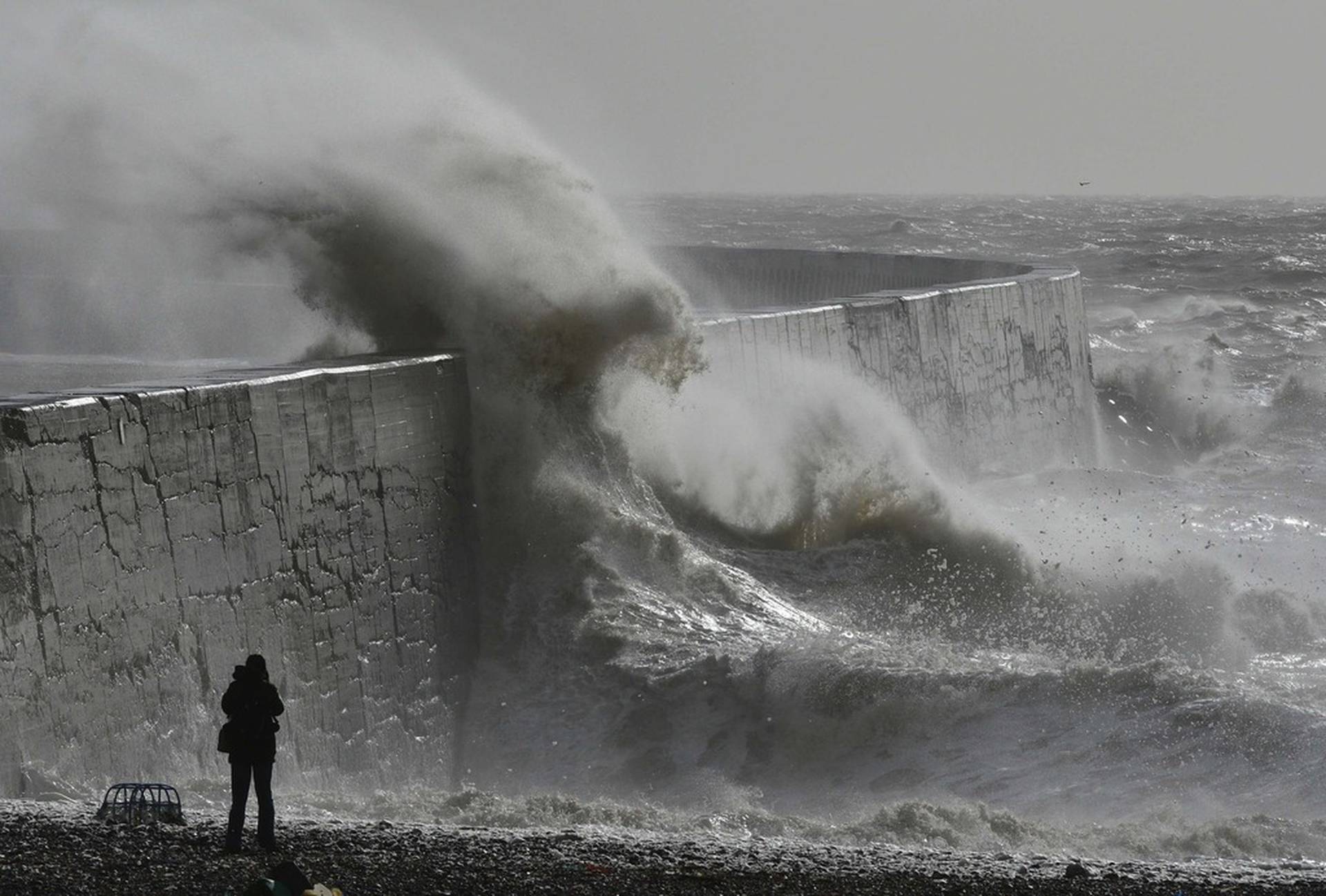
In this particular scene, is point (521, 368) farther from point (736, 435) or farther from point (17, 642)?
point (17, 642)

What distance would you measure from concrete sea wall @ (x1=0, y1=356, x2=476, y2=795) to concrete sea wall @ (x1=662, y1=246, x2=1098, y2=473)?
4.01 metres

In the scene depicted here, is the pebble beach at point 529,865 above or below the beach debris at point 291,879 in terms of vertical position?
below

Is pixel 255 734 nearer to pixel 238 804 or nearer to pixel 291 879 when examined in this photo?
pixel 238 804

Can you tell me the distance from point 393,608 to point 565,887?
145 inches

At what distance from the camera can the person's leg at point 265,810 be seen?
5508mm

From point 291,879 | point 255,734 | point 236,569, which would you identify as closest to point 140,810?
point 255,734

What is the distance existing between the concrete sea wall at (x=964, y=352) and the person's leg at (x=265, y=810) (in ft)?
24.3

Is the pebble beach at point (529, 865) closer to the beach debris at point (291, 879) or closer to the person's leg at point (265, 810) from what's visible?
the person's leg at point (265, 810)

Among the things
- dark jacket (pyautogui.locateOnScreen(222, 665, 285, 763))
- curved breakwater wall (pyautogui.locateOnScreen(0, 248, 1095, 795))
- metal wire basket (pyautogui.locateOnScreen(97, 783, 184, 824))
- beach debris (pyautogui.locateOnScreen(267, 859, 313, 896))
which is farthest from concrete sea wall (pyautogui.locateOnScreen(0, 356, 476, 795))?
beach debris (pyautogui.locateOnScreen(267, 859, 313, 896))

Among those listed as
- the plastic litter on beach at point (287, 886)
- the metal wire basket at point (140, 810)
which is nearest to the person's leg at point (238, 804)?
the metal wire basket at point (140, 810)

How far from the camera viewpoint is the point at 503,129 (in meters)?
12.2

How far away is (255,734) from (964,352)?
1223cm

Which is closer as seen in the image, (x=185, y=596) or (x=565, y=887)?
(x=565, y=887)

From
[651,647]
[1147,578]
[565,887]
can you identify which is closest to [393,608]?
[651,647]
